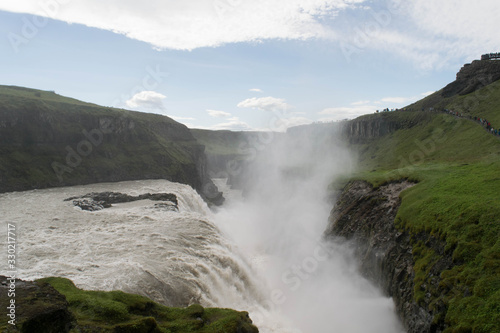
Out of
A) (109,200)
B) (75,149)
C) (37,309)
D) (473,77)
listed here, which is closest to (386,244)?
(37,309)

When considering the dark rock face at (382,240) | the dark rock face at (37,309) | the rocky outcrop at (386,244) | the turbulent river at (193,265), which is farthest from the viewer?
the turbulent river at (193,265)

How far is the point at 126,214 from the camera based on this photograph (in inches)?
1506

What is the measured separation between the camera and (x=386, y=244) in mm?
24672

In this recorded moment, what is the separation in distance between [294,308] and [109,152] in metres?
74.9

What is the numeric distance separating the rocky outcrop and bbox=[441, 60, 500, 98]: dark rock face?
186 feet

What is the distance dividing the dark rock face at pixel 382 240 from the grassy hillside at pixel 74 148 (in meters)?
62.0

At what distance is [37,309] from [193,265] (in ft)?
46.7

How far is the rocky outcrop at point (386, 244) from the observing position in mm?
17047

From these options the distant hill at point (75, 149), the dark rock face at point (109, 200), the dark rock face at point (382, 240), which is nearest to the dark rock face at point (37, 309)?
the dark rock face at point (382, 240)

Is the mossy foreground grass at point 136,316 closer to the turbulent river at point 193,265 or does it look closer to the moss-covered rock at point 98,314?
the moss-covered rock at point 98,314

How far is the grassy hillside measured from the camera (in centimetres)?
6525

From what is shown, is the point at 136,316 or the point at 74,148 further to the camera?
the point at 74,148

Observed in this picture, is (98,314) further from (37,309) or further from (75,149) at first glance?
(75,149)

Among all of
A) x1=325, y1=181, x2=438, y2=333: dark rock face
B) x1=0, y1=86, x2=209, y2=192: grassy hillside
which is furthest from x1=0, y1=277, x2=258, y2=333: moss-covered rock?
x1=0, y1=86, x2=209, y2=192: grassy hillside
